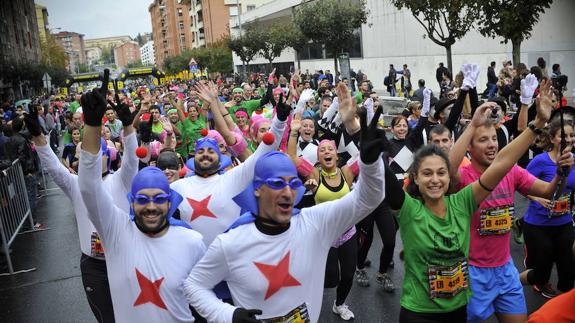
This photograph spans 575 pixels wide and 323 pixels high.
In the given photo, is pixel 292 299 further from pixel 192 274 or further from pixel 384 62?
pixel 384 62

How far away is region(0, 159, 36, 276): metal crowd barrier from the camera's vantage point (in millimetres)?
8180

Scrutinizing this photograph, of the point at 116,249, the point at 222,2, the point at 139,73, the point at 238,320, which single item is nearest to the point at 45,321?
the point at 116,249

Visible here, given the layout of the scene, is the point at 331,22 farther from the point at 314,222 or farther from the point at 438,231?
the point at 314,222

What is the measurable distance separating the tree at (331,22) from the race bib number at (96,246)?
85.9ft

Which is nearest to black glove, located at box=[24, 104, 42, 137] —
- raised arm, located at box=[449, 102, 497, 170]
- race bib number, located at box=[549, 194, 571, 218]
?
raised arm, located at box=[449, 102, 497, 170]

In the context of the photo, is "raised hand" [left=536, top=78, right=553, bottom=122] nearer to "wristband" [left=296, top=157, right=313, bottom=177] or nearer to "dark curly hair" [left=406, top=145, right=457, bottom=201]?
"dark curly hair" [left=406, top=145, right=457, bottom=201]

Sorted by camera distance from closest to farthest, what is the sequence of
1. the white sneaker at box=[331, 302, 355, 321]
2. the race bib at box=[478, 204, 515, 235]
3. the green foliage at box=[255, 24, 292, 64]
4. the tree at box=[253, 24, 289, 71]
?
the race bib at box=[478, 204, 515, 235], the white sneaker at box=[331, 302, 355, 321], the green foliage at box=[255, 24, 292, 64], the tree at box=[253, 24, 289, 71]

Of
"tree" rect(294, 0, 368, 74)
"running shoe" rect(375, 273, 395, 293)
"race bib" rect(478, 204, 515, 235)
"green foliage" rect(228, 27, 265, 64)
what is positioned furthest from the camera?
"green foliage" rect(228, 27, 265, 64)

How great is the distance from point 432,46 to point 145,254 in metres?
30.1

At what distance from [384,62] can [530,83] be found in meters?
32.1

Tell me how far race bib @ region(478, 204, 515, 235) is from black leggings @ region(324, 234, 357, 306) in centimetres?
168

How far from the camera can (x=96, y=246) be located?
433cm

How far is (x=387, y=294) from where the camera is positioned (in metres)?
6.02

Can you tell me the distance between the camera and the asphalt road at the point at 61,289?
5.71 metres
